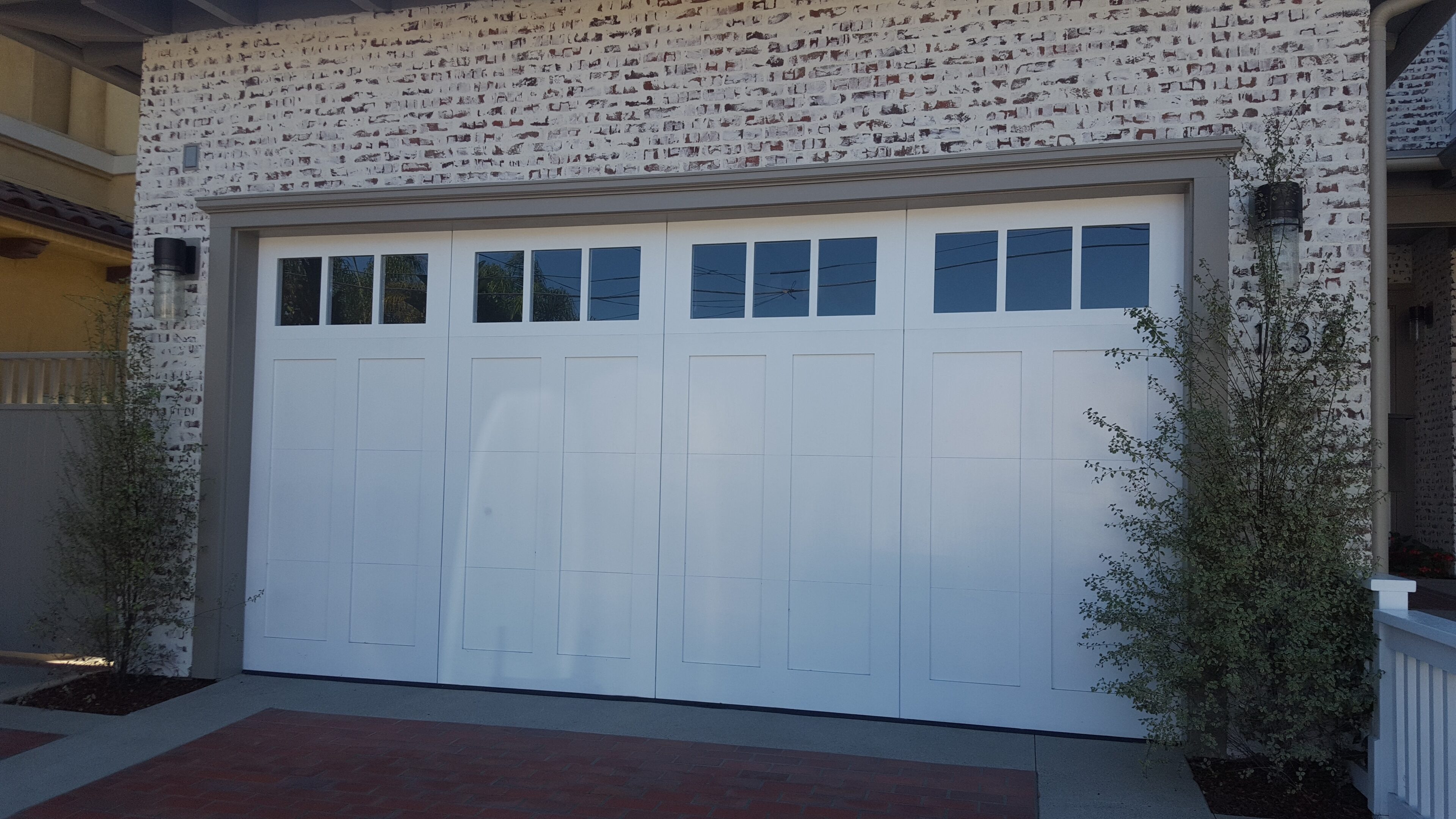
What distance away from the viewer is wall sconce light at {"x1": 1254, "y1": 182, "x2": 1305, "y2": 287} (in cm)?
508

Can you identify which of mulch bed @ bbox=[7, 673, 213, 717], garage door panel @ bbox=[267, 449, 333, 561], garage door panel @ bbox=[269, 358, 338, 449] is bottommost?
mulch bed @ bbox=[7, 673, 213, 717]

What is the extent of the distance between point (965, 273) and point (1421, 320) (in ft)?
24.3

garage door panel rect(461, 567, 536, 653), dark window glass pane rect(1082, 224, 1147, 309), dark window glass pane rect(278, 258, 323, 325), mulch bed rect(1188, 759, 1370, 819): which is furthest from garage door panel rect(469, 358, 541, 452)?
mulch bed rect(1188, 759, 1370, 819)

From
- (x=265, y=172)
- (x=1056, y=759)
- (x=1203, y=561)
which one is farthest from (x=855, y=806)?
(x=265, y=172)

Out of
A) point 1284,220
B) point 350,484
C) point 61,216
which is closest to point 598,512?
point 350,484

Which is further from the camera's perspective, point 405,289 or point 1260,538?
point 405,289

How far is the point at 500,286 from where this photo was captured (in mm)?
6746

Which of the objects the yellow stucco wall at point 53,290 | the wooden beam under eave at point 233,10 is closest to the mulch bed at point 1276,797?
the wooden beam under eave at point 233,10

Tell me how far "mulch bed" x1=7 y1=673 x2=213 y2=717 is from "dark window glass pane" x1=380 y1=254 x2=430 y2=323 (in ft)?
8.84

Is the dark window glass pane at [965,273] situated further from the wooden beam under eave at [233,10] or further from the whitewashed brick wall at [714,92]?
the wooden beam under eave at [233,10]

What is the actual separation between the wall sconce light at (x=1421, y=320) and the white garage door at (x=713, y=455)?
6.74 meters

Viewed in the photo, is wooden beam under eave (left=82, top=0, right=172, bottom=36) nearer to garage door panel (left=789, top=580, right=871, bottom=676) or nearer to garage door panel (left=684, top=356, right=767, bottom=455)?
garage door panel (left=684, top=356, right=767, bottom=455)

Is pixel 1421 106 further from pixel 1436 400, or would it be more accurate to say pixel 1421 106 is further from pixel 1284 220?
pixel 1284 220

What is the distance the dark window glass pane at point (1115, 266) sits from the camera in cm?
567
